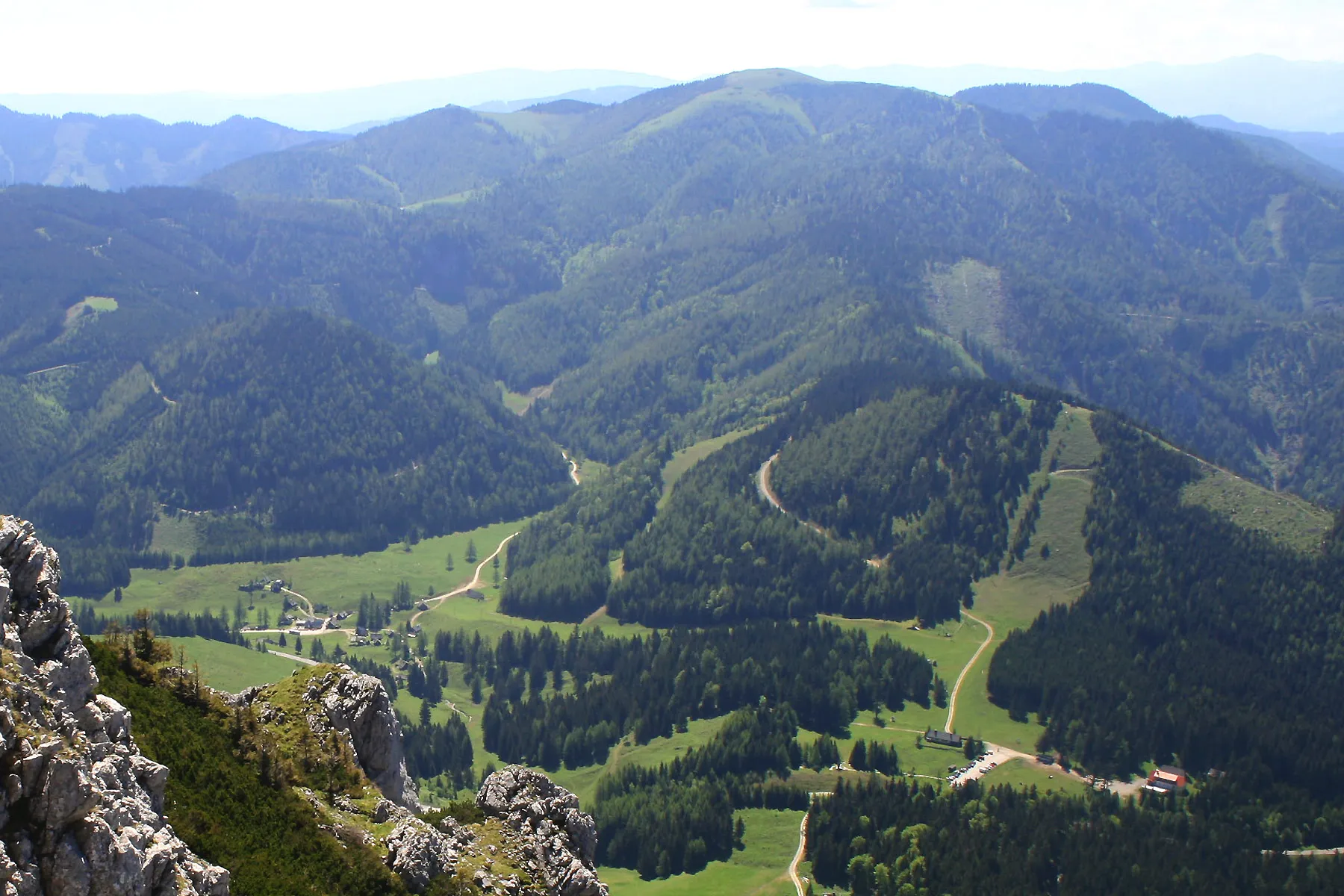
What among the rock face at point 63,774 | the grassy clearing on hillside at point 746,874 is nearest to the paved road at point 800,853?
the grassy clearing on hillside at point 746,874

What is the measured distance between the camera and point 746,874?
173 meters

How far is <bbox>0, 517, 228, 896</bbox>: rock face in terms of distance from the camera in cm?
4784

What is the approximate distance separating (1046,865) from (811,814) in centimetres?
3278

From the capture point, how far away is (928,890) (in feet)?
545

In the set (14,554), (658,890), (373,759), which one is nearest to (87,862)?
(14,554)

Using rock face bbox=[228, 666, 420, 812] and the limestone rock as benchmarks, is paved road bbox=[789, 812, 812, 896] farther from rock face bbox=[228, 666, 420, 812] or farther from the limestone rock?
the limestone rock

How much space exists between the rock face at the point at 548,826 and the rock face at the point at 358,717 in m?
7.18

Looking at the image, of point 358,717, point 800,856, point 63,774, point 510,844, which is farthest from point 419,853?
point 800,856

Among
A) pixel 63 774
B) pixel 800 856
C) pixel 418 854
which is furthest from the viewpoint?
pixel 800 856

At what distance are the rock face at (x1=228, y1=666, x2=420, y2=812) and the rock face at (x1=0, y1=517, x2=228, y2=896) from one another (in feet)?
99.0

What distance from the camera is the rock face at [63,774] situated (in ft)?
157

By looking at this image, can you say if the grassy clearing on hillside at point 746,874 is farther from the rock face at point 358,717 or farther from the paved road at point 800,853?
the rock face at point 358,717

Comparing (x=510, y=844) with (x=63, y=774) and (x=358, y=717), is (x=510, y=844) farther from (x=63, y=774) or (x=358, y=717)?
(x=63, y=774)

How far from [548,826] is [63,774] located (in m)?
48.5
